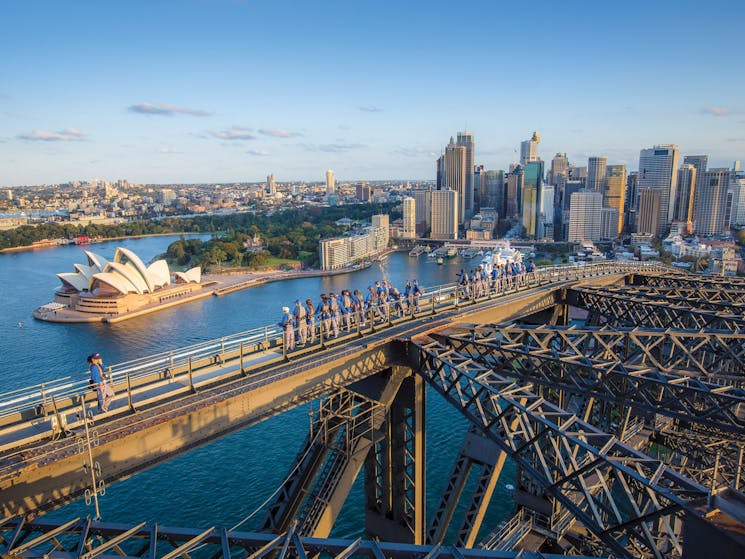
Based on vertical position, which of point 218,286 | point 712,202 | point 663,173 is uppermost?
point 663,173

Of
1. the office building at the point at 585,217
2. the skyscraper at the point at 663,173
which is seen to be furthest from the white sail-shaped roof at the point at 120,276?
the skyscraper at the point at 663,173

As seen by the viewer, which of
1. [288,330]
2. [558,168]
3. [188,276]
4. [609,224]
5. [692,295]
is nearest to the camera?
[288,330]

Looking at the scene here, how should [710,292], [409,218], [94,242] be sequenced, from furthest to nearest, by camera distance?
[409,218] < [94,242] < [710,292]

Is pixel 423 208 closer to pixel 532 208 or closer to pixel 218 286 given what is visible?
pixel 532 208

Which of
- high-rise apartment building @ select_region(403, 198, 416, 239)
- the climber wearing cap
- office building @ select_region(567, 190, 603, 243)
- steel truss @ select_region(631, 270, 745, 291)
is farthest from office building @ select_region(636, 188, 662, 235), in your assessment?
the climber wearing cap

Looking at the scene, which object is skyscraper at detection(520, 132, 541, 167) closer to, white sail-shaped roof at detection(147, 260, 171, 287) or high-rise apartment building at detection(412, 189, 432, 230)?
high-rise apartment building at detection(412, 189, 432, 230)

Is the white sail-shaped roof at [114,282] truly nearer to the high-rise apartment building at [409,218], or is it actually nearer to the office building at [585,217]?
the high-rise apartment building at [409,218]

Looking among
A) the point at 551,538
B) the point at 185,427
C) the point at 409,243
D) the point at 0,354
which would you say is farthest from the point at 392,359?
the point at 409,243

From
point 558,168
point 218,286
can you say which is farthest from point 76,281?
point 558,168
